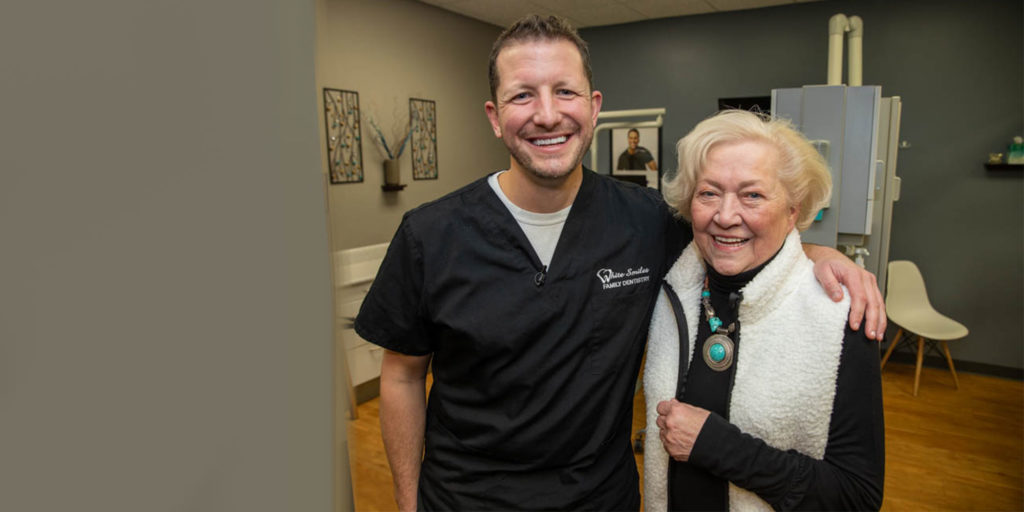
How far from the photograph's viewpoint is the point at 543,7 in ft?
15.4

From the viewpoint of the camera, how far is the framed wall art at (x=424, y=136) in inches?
183

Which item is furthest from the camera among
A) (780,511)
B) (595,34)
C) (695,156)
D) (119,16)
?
(595,34)

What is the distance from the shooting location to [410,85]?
4.60m

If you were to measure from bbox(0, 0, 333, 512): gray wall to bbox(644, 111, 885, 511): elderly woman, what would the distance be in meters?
1.07

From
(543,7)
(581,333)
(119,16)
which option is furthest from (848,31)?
(119,16)

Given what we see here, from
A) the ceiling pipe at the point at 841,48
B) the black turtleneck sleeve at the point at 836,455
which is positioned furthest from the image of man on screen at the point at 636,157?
the black turtleneck sleeve at the point at 836,455

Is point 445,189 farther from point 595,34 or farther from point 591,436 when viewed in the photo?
point 591,436

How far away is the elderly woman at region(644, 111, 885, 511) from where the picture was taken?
1.03 m

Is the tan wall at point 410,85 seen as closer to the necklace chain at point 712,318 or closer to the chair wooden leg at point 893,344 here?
the necklace chain at point 712,318

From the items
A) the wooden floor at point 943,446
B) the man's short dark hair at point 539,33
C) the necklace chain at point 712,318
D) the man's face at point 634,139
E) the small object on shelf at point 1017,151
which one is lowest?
the wooden floor at point 943,446

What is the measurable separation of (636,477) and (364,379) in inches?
97.6

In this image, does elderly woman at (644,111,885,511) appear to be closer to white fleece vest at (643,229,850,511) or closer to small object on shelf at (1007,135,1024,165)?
white fleece vest at (643,229,850,511)

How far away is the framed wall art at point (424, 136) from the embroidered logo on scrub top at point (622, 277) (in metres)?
3.63

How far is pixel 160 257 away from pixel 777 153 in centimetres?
121
